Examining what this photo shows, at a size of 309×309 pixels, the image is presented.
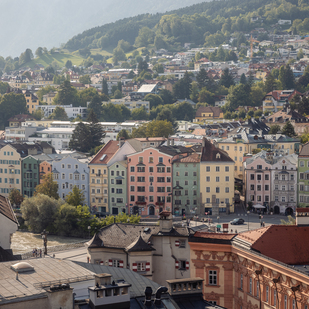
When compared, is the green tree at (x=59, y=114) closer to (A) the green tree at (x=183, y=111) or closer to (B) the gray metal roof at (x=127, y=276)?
(A) the green tree at (x=183, y=111)

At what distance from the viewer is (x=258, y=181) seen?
79938 mm

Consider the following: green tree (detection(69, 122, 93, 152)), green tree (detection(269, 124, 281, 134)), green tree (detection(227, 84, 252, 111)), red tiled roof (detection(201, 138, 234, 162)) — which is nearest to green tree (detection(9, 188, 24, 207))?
red tiled roof (detection(201, 138, 234, 162))

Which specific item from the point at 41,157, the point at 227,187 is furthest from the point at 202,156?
the point at 41,157

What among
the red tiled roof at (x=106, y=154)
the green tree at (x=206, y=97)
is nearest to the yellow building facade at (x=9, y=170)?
the red tiled roof at (x=106, y=154)

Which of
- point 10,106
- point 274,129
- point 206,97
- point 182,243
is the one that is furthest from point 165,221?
point 206,97

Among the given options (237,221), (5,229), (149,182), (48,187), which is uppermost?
(5,229)

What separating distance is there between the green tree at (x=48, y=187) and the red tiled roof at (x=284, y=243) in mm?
53788

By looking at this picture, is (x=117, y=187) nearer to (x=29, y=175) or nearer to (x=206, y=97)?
(x=29, y=175)

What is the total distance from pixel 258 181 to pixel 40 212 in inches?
1043

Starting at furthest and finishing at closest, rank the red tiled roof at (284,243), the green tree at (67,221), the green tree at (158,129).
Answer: the green tree at (158,129) → the green tree at (67,221) → the red tiled roof at (284,243)

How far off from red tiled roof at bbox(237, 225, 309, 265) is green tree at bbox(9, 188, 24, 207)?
59.0 m

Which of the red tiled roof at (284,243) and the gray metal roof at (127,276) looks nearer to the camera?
the gray metal roof at (127,276)

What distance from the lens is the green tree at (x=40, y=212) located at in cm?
7394

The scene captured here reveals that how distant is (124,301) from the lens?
20.0 meters
